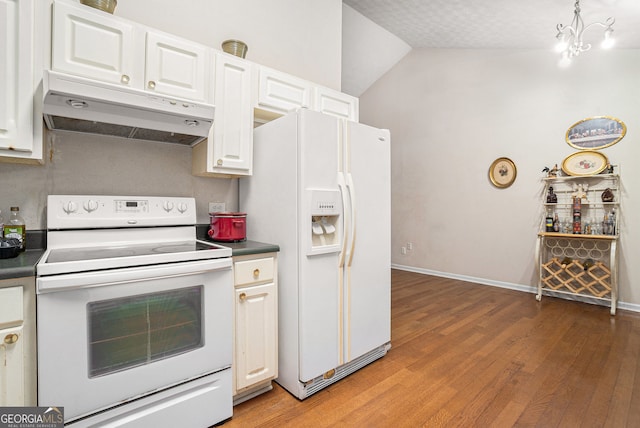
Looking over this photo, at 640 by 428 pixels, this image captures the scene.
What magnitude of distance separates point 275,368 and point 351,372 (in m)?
0.56

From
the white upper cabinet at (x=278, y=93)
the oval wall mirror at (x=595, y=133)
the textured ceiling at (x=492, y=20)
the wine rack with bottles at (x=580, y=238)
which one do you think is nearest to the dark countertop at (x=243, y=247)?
the white upper cabinet at (x=278, y=93)

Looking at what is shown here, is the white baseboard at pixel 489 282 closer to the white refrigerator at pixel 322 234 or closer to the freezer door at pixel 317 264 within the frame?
the white refrigerator at pixel 322 234

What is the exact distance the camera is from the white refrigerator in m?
1.88

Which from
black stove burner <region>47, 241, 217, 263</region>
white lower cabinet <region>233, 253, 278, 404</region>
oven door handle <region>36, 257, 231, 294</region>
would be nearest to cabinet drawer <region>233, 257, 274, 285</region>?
white lower cabinet <region>233, 253, 278, 404</region>

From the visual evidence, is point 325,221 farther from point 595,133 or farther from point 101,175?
point 595,133

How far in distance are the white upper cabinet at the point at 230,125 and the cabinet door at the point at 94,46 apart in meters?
0.46

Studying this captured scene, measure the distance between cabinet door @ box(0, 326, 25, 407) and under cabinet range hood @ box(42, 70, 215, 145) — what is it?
96 cm

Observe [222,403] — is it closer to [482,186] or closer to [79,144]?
[79,144]

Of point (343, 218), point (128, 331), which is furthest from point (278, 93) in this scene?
point (128, 331)

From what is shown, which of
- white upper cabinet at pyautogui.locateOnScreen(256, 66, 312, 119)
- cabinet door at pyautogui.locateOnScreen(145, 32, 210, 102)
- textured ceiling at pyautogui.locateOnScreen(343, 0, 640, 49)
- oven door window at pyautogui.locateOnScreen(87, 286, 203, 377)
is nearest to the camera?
oven door window at pyautogui.locateOnScreen(87, 286, 203, 377)

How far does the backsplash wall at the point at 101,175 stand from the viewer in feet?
5.68

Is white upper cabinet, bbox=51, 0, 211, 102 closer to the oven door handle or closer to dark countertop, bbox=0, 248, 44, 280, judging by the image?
dark countertop, bbox=0, 248, 44, 280

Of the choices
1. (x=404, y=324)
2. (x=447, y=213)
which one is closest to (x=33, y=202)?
(x=404, y=324)

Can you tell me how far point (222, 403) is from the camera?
1.67 m
